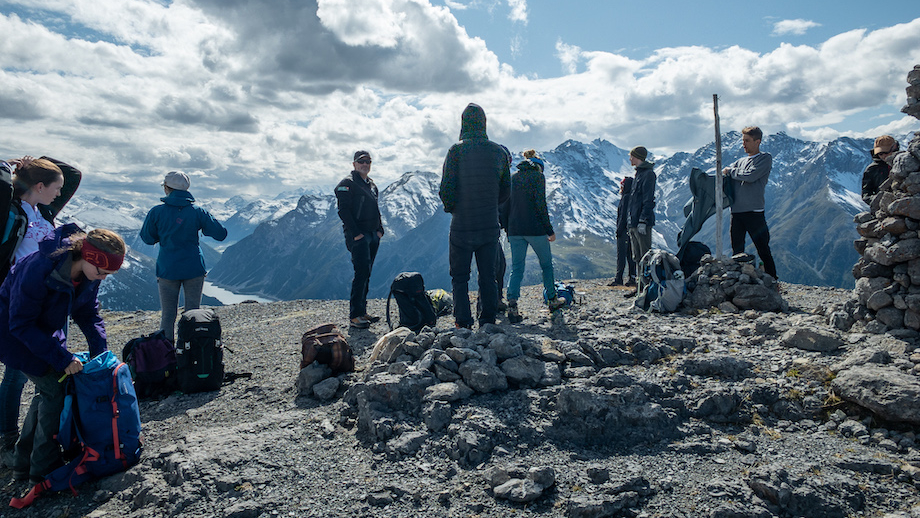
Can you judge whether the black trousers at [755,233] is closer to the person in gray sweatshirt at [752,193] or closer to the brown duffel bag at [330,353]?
the person in gray sweatshirt at [752,193]

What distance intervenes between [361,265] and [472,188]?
431 cm

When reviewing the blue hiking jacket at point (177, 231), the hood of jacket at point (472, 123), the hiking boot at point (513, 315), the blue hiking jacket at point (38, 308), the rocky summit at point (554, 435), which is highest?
the hood of jacket at point (472, 123)

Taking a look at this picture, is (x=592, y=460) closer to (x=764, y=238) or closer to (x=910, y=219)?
(x=910, y=219)

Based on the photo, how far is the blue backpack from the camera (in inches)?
207

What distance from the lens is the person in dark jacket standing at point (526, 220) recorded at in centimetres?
1019

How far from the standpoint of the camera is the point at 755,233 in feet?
35.9

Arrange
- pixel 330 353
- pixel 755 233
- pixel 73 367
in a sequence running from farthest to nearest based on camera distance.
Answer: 1. pixel 755 233
2. pixel 330 353
3. pixel 73 367

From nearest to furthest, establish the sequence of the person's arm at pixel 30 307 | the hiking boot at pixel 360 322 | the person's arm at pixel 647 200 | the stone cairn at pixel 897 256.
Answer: the person's arm at pixel 30 307, the stone cairn at pixel 897 256, the hiking boot at pixel 360 322, the person's arm at pixel 647 200

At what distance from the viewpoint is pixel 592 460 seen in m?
5.14

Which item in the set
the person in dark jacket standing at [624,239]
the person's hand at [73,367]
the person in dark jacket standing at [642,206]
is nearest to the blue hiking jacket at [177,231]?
the person's hand at [73,367]

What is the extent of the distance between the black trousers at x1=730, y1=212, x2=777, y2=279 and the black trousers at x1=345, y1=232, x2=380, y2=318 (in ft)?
27.4

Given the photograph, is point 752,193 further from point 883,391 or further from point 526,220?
point 883,391

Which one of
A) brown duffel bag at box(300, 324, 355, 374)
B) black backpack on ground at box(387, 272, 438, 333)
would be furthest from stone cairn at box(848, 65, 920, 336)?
brown duffel bag at box(300, 324, 355, 374)

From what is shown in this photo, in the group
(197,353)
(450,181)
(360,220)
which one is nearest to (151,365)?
(197,353)
